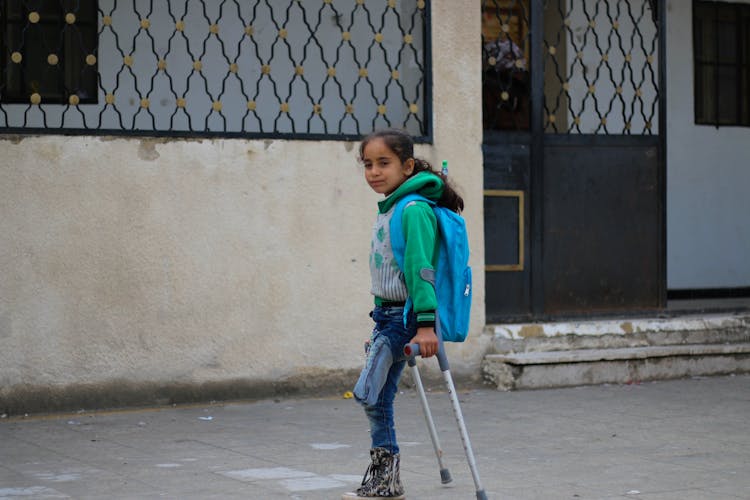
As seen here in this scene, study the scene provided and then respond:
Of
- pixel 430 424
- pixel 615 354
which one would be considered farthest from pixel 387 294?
pixel 615 354

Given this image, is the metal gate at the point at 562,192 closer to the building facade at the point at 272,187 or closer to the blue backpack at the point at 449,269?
the building facade at the point at 272,187

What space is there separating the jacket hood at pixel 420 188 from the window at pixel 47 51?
4834 mm

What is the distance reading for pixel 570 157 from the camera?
10.1m

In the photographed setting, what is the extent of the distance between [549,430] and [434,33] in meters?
3.30

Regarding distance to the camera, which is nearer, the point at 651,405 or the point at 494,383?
the point at 651,405

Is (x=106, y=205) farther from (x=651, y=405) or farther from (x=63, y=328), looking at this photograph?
(x=651, y=405)

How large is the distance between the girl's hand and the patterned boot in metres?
0.59

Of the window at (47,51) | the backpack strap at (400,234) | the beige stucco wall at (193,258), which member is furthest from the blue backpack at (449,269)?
the window at (47,51)

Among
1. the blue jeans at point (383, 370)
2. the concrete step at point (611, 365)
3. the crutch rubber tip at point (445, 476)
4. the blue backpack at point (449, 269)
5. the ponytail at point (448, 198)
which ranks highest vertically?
the ponytail at point (448, 198)

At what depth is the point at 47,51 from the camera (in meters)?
9.95

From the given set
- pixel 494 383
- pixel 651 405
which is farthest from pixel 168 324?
pixel 651 405

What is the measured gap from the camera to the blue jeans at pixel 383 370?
5.26 m

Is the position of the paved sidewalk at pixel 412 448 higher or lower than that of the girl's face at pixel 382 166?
lower

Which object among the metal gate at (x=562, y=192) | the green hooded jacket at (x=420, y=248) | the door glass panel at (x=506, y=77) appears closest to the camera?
the green hooded jacket at (x=420, y=248)
